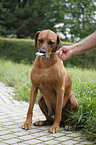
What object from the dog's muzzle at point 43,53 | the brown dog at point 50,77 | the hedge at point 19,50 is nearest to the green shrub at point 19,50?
the hedge at point 19,50

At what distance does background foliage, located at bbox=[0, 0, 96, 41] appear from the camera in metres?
22.1

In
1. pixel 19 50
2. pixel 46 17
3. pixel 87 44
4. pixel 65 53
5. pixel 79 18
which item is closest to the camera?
pixel 87 44

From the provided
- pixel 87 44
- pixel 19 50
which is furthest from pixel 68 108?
pixel 19 50

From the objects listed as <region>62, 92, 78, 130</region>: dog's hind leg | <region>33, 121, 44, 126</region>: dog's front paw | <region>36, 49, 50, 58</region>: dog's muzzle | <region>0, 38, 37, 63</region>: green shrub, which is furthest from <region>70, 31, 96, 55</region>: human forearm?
<region>0, 38, 37, 63</region>: green shrub

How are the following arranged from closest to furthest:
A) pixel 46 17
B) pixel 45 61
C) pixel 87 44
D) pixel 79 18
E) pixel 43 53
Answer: pixel 87 44, pixel 43 53, pixel 45 61, pixel 79 18, pixel 46 17

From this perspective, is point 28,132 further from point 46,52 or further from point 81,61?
point 81,61

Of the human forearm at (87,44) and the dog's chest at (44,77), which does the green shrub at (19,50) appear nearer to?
the dog's chest at (44,77)

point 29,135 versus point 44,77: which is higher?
point 44,77

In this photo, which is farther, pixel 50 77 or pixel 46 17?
pixel 46 17

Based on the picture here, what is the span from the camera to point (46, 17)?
81.4 ft

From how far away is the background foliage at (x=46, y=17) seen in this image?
22094 mm

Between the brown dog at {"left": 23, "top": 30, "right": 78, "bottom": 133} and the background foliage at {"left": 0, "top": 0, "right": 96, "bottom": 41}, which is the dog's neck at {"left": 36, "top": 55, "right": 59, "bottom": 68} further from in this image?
the background foliage at {"left": 0, "top": 0, "right": 96, "bottom": 41}

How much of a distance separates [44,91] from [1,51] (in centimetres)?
1451

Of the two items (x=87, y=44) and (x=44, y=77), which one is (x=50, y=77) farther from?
(x=87, y=44)
